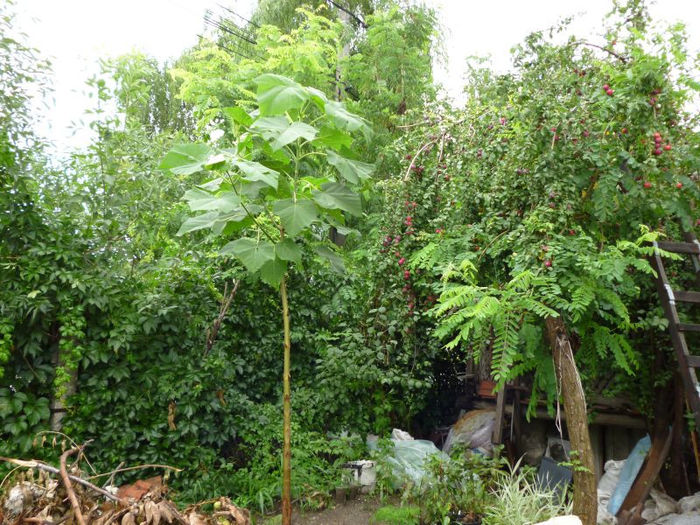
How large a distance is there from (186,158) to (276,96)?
1.66ft

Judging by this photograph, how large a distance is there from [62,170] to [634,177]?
3447 millimetres

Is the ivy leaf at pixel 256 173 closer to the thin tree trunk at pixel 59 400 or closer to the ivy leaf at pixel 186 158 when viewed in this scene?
the ivy leaf at pixel 186 158

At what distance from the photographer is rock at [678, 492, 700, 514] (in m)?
3.80

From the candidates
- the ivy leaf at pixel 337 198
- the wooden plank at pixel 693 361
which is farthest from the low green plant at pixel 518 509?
the ivy leaf at pixel 337 198

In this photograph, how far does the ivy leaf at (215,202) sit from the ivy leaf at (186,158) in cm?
12

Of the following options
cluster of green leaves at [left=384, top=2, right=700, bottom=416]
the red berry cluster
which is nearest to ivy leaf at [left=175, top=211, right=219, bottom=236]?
cluster of green leaves at [left=384, top=2, right=700, bottom=416]

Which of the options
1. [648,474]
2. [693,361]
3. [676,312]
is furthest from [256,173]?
[648,474]

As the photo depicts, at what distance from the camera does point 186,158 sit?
8.01ft

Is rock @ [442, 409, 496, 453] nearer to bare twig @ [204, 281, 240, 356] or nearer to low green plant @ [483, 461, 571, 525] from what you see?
low green plant @ [483, 461, 571, 525]

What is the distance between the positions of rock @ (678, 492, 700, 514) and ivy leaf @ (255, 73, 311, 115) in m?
3.75

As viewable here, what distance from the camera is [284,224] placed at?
94.0 inches

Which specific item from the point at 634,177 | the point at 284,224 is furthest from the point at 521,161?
the point at 284,224

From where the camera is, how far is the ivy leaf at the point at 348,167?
249 cm

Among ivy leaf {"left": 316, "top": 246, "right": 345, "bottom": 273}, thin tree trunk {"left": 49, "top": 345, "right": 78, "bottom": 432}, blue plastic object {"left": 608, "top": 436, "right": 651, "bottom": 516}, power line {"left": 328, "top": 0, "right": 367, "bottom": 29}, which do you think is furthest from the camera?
power line {"left": 328, "top": 0, "right": 367, "bottom": 29}
